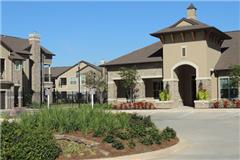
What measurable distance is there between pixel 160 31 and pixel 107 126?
28.2 metres

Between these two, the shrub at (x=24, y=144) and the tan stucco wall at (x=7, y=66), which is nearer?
the shrub at (x=24, y=144)

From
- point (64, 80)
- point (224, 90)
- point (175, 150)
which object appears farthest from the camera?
point (64, 80)

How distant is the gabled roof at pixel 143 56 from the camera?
44.1m

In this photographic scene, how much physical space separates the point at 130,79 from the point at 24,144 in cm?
3201

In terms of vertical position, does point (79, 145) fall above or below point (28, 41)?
below

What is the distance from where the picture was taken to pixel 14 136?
425 inches

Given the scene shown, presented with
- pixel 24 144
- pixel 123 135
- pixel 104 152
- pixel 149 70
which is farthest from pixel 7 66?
pixel 24 144

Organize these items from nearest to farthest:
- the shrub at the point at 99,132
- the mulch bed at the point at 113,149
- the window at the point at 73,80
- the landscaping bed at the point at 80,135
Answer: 1. the landscaping bed at the point at 80,135
2. the mulch bed at the point at 113,149
3. the shrub at the point at 99,132
4. the window at the point at 73,80

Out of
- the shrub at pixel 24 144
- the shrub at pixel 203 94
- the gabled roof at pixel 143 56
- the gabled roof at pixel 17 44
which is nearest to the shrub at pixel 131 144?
the shrub at pixel 24 144

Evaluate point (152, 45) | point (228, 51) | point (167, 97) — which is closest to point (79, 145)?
point (167, 97)

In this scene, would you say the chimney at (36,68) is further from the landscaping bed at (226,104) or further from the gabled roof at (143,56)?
the landscaping bed at (226,104)

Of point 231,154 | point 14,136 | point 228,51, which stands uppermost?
point 228,51

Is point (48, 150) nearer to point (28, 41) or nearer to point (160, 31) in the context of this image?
point (160, 31)

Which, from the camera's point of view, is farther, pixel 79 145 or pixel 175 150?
pixel 175 150
